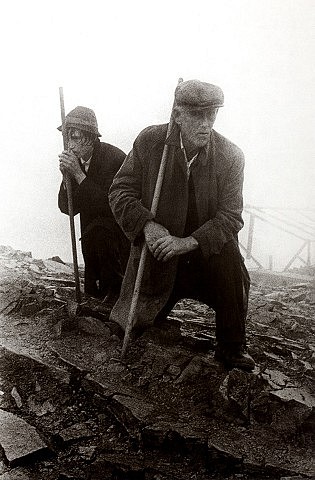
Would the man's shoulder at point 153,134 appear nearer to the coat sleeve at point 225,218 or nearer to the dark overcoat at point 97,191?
the coat sleeve at point 225,218

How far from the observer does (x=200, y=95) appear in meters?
2.62

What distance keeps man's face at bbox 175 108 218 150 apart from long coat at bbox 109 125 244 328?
70 mm

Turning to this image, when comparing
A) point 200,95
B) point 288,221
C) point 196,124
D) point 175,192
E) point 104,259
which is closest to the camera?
point 200,95

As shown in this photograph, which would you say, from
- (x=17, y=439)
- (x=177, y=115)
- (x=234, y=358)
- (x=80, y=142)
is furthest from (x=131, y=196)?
(x=17, y=439)

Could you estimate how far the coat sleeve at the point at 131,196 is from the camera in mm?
2844

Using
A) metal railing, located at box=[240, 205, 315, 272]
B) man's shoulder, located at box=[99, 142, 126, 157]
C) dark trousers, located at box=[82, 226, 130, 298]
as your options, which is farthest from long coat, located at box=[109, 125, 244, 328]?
metal railing, located at box=[240, 205, 315, 272]

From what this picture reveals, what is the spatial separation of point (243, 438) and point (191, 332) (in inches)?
40.2

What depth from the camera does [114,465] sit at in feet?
7.59

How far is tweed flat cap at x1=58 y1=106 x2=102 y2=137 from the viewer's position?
11.7ft

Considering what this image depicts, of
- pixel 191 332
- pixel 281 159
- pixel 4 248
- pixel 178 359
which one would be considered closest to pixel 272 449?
pixel 178 359

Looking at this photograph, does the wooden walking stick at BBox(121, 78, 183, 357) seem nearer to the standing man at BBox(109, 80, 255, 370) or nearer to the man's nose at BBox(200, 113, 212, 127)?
the standing man at BBox(109, 80, 255, 370)

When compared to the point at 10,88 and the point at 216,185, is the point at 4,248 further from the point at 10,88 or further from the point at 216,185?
the point at 216,185

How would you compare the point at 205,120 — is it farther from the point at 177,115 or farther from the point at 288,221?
the point at 288,221

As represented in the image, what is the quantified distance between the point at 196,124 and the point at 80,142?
1.26 m
